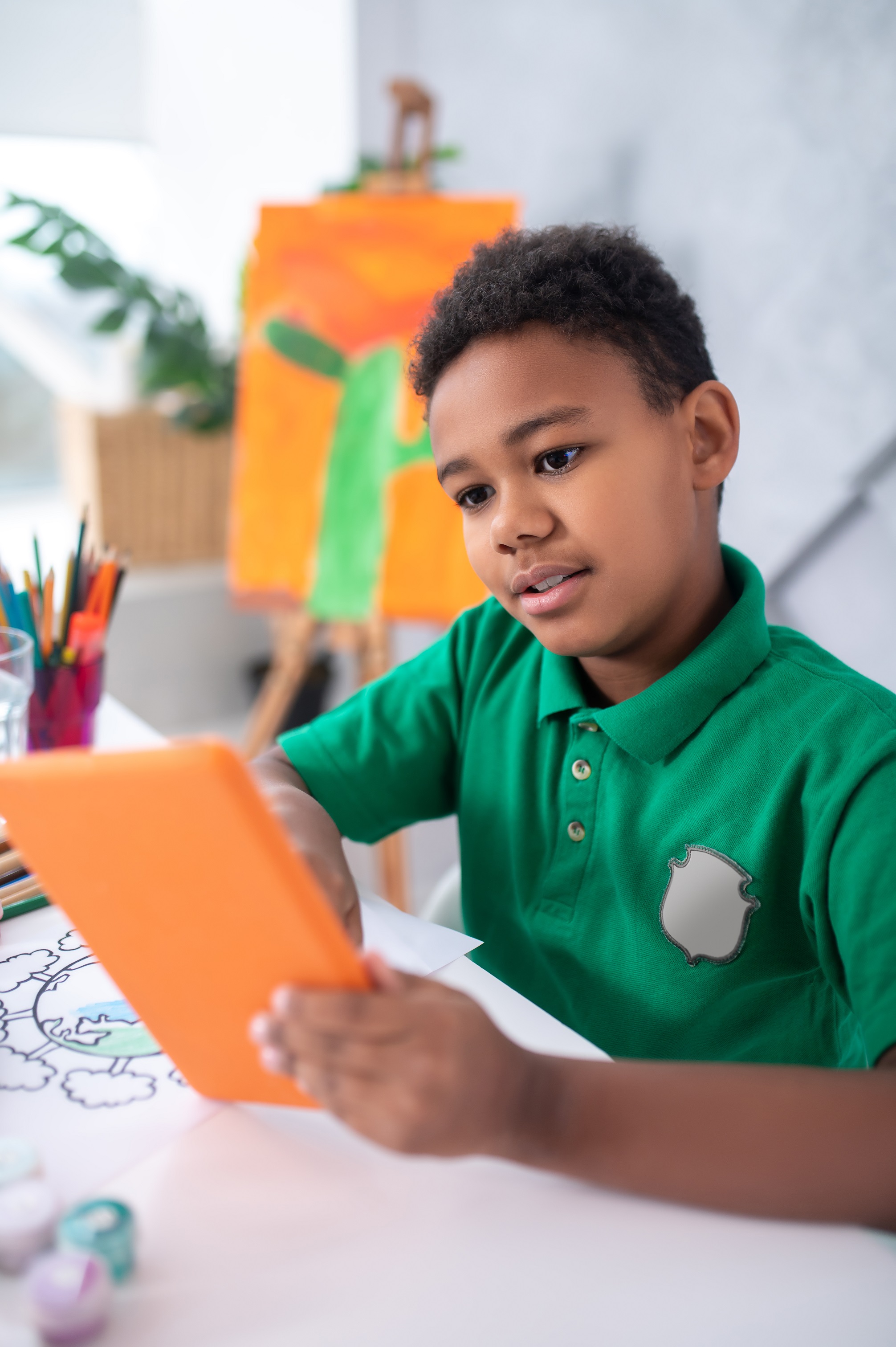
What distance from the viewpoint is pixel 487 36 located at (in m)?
1.56

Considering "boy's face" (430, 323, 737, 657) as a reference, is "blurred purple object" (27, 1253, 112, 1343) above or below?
below

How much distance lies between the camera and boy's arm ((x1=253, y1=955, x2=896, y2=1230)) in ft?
1.14

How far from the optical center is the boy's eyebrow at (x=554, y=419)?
57 cm

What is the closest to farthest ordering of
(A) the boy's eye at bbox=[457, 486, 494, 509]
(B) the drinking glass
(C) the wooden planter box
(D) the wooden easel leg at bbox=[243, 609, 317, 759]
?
1. (A) the boy's eye at bbox=[457, 486, 494, 509]
2. (B) the drinking glass
3. (D) the wooden easel leg at bbox=[243, 609, 317, 759]
4. (C) the wooden planter box

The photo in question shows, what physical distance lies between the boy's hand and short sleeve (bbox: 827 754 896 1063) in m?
0.21

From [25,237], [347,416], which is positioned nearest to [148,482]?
[25,237]

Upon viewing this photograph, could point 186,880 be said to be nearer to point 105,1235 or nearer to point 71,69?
point 105,1235

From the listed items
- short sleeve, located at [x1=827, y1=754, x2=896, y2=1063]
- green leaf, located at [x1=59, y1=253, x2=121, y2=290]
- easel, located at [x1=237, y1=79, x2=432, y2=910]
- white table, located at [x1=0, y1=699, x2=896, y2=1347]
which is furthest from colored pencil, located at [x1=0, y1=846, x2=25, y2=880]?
green leaf, located at [x1=59, y1=253, x2=121, y2=290]

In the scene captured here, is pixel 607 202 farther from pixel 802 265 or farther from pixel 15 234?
pixel 15 234

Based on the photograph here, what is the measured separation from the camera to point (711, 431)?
0.65 meters

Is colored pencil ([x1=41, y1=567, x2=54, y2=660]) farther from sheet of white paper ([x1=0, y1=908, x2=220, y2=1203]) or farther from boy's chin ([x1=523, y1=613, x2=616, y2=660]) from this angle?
boy's chin ([x1=523, y1=613, x2=616, y2=660])

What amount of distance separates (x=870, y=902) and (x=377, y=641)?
1.09 meters

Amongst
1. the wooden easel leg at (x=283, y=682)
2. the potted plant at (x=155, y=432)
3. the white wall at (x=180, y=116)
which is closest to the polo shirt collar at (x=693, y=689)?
the wooden easel leg at (x=283, y=682)

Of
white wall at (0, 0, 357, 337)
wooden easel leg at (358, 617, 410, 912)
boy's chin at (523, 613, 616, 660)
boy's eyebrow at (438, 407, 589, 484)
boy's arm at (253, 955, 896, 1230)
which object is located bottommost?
wooden easel leg at (358, 617, 410, 912)
